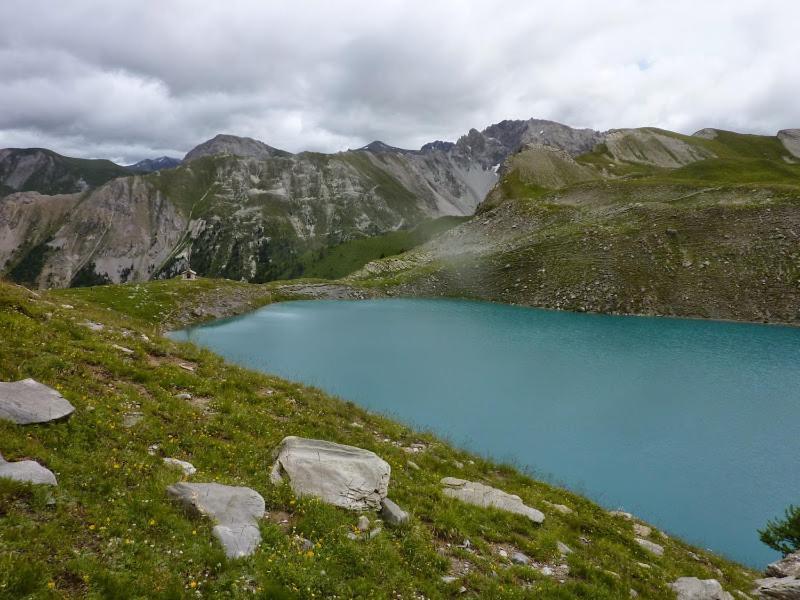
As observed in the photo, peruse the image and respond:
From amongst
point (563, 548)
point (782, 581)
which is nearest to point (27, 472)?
point (563, 548)

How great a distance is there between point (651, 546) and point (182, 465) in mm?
16093

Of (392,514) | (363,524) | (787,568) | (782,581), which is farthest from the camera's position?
(787,568)

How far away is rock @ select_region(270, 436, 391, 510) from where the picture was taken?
1258 cm

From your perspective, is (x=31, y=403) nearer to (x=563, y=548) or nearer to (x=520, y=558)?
(x=520, y=558)

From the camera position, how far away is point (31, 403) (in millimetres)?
11828

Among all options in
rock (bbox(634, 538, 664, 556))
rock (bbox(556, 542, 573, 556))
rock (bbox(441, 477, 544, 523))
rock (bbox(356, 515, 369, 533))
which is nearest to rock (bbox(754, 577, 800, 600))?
rock (bbox(634, 538, 664, 556))

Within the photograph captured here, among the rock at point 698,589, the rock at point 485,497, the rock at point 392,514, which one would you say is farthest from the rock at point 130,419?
the rock at point 698,589

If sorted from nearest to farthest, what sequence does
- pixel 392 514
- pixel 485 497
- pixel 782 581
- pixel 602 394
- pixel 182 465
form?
pixel 182 465, pixel 392 514, pixel 782 581, pixel 485 497, pixel 602 394

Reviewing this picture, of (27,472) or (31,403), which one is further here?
(31,403)

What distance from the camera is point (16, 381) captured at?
1276 cm

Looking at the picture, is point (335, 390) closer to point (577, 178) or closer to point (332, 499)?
point (332, 499)

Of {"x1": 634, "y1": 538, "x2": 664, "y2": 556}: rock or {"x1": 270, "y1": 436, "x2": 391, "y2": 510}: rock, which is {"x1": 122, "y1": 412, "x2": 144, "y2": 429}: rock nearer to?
{"x1": 270, "y1": 436, "x2": 391, "y2": 510}: rock

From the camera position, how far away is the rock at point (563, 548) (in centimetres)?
1373

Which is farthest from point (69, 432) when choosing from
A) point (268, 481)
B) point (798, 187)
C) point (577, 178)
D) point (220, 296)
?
point (577, 178)
